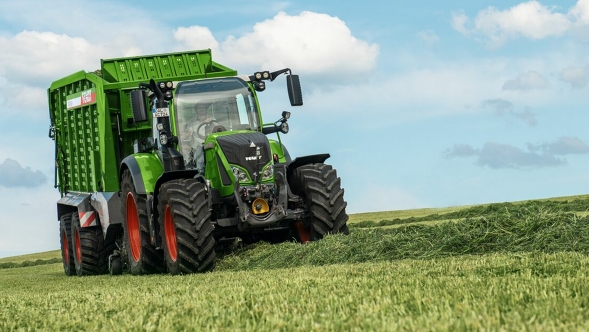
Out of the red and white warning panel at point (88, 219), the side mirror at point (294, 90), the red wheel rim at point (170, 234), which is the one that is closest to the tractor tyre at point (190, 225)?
the red wheel rim at point (170, 234)

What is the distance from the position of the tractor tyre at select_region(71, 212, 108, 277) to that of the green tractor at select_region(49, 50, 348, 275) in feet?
0.07

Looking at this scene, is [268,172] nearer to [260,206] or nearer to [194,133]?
[260,206]

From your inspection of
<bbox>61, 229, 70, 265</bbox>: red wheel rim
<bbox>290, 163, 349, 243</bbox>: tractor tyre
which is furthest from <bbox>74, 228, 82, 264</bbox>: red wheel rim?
<bbox>290, 163, 349, 243</bbox>: tractor tyre

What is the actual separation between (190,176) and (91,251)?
4.69 m

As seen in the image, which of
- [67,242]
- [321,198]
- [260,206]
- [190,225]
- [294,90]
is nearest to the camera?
[190,225]

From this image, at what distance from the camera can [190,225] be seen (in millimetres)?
11383

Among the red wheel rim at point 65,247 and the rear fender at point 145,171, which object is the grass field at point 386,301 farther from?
the red wheel rim at point 65,247

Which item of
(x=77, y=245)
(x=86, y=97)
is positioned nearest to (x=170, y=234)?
(x=86, y=97)

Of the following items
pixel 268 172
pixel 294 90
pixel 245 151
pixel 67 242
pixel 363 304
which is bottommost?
pixel 363 304

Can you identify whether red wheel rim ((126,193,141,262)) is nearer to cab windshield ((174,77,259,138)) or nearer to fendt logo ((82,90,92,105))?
cab windshield ((174,77,259,138))

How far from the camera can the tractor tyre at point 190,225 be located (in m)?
11.4

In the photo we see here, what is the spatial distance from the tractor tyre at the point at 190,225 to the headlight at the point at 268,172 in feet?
2.88

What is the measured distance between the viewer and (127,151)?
1532cm

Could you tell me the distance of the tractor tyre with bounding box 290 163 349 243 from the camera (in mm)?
12352
